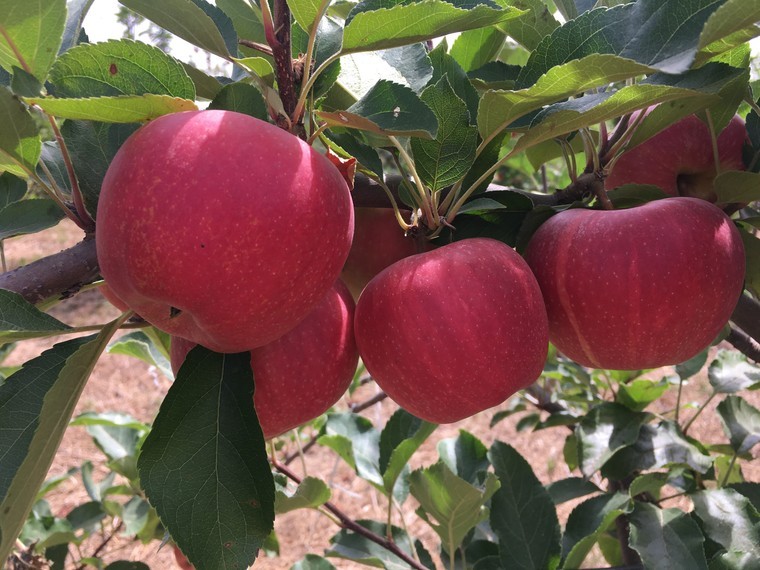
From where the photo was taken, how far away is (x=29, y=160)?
2.03ft

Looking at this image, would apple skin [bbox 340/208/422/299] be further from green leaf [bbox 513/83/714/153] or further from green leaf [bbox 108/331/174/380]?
green leaf [bbox 108/331/174/380]

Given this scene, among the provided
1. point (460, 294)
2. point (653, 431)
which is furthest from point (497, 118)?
point (653, 431)

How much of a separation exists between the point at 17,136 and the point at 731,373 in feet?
3.84

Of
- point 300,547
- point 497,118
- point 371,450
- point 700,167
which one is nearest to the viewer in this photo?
point 497,118

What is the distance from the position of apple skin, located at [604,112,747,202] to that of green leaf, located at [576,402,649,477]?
375mm

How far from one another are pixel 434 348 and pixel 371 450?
2.07ft

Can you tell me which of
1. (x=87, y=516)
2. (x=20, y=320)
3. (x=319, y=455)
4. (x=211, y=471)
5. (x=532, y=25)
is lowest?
(x=319, y=455)

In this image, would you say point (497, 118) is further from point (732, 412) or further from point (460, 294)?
→ point (732, 412)

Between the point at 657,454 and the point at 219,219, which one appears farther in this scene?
the point at 657,454

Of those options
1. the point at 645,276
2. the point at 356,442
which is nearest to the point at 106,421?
Answer: the point at 356,442

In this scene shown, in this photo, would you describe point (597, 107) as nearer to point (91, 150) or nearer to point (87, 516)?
point (91, 150)

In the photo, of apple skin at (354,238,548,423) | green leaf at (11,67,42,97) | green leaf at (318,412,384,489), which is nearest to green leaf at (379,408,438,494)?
green leaf at (318,412,384,489)

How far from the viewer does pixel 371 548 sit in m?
1.05

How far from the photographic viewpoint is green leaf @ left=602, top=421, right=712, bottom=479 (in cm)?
100
